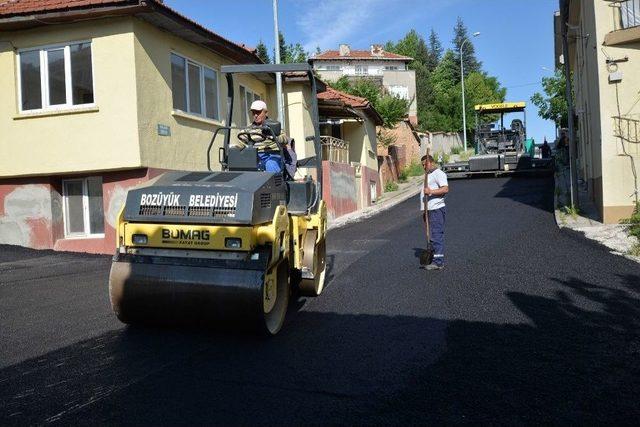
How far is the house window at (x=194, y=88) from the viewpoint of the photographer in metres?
12.6

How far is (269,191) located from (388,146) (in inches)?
999

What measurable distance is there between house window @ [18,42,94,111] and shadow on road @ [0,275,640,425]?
739 centimetres

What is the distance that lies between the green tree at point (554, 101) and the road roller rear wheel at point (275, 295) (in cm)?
4933

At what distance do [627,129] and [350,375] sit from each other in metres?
9.27

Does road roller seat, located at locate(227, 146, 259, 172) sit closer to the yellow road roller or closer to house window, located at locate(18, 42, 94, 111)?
the yellow road roller

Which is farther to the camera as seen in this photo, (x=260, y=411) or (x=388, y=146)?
(x=388, y=146)

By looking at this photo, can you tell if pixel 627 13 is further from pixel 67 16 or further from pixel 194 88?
pixel 67 16

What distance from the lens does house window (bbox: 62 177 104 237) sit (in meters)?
11.9

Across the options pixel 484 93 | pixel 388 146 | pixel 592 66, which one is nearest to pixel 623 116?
pixel 592 66

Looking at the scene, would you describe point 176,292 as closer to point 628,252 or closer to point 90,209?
point 628,252

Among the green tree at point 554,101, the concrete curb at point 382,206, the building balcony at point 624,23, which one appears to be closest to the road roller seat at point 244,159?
the building balcony at point 624,23

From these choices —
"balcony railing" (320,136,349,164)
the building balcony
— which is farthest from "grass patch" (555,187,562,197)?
"balcony railing" (320,136,349,164)

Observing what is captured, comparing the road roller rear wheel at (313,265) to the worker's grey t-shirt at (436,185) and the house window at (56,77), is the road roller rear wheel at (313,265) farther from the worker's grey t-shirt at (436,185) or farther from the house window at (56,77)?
the house window at (56,77)

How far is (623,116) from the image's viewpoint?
37.2 feet
